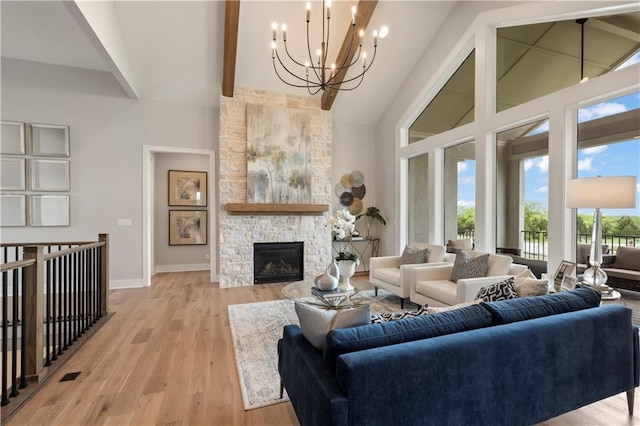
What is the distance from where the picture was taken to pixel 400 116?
5.85 metres

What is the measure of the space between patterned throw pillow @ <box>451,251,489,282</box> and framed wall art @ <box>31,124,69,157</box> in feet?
19.7

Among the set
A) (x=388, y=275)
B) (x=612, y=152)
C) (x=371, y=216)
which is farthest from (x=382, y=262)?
(x=612, y=152)

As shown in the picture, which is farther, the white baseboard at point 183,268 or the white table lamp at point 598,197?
the white baseboard at point 183,268

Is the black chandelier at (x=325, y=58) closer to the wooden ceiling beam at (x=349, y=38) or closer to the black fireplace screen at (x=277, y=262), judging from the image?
the wooden ceiling beam at (x=349, y=38)

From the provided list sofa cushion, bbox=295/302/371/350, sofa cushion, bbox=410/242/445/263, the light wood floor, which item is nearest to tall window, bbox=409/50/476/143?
sofa cushion, bbox=410/242/445/263

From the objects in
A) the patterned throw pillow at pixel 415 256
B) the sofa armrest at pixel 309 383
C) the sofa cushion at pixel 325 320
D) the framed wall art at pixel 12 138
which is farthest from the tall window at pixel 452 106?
the framed wall art at pixel 12 138

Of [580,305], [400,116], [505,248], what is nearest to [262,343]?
[580,305]

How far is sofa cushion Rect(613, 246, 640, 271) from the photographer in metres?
2.82

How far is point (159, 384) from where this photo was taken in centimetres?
227

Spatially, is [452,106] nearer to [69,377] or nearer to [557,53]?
[557,53]

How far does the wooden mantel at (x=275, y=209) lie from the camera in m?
5.15

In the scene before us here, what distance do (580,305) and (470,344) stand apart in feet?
3.36

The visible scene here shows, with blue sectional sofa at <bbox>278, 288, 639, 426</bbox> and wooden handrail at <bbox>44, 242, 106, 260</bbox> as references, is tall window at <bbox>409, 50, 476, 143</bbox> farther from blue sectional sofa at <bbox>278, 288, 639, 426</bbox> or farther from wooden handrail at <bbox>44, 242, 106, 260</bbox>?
wooden handrail at <bbox>44, 242, 106, 260</bbox>

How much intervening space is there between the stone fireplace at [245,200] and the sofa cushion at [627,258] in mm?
4066
